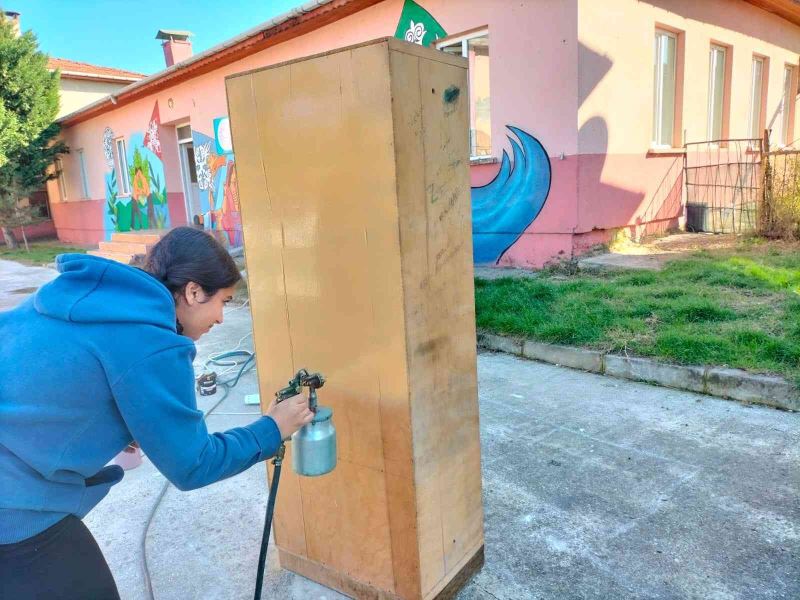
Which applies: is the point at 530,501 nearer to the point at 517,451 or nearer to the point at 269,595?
the point at 517,451

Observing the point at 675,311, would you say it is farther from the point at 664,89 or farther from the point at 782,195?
the point at 664,89

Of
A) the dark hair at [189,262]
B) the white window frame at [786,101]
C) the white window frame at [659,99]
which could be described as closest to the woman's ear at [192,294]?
the dark hair at [189,262]

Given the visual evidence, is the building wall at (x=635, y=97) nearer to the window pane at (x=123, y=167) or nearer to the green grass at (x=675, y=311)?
the green grass at (x=675, y=311)

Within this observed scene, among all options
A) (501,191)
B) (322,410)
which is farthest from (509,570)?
(501,191)

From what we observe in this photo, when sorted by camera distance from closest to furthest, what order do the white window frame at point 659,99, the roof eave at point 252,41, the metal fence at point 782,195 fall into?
the metal fence at point 782,195 < the white window frame at point 659,99 < the roof eave at point 252,41

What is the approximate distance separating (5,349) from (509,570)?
1896 mm

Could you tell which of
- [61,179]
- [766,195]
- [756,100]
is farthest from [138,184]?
[756,100]

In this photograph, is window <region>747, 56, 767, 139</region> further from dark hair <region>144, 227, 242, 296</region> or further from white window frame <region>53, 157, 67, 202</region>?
white window frame <region>53, 157, 67, 202</region>

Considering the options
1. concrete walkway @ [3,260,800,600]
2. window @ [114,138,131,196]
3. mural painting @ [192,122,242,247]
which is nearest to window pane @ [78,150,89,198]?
window @ [114,138,131,196]

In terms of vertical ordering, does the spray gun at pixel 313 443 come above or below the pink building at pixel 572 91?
below

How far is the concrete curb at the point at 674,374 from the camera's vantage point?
3637 mm

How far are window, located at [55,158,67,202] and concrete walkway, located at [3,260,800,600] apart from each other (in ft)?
67.5

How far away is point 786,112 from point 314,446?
14.8 m

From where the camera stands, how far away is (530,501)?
273 cm
